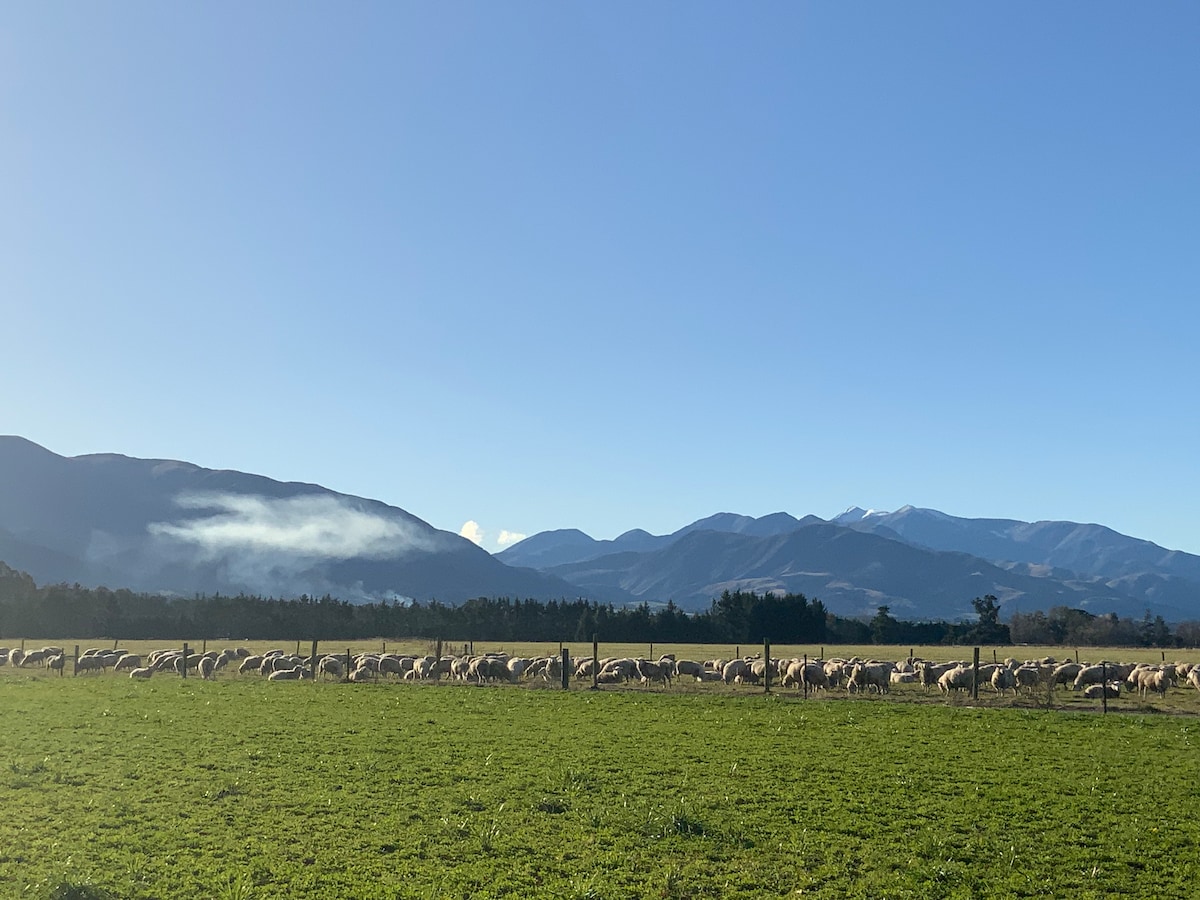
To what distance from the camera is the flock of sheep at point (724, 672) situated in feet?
131

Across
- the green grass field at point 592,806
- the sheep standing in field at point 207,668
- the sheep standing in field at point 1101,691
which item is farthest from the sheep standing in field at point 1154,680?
the sheep standing in field at point 207,668

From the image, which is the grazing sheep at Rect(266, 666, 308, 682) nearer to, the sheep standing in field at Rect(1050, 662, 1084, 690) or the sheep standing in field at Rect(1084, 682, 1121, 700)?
the sheep standing in field at Rect(1084, 682, 1121, 700)

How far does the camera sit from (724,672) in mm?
45156

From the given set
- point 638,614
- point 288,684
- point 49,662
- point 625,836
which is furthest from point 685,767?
point 638,614

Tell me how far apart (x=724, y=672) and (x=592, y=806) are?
3031 cm

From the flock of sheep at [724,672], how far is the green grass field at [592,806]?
12369 mm

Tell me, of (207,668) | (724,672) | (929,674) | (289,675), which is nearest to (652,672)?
(724,672)

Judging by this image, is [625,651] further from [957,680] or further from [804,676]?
[957,680]

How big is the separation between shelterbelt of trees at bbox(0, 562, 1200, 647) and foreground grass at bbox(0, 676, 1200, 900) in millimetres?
90012

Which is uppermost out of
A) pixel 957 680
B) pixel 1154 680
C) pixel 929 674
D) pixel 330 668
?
pixel 1154 680

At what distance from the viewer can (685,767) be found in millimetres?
19422

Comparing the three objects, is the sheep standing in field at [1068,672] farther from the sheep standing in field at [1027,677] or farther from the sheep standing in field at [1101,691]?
the sheep standing in field at [1027,677]

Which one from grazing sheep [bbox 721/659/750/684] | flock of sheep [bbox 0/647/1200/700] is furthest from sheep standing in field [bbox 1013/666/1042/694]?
grazing sheep [bbox 721/659/750/684]

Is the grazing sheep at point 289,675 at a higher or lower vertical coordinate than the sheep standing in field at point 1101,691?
lower
